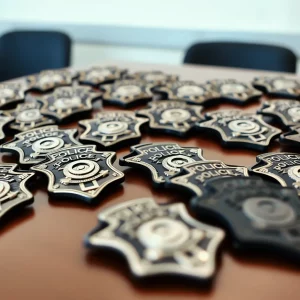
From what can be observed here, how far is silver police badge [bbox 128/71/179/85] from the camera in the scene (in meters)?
0.87

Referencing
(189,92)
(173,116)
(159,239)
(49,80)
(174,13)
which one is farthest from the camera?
(174,13)

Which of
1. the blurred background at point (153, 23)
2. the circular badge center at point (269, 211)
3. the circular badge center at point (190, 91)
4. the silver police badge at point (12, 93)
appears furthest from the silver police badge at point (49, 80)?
the blurred background at point (153, 23)

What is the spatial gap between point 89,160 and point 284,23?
123cm

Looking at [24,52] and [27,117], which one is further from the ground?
[27,117]

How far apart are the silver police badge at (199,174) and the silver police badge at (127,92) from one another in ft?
1.01

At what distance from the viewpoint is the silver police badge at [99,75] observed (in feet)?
2.88

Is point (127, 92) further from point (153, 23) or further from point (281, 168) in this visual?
point (153, 23)

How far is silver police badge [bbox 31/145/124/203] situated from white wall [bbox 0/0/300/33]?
3.89 feet

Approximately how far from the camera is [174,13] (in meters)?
1.59

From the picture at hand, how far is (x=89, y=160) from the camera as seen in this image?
48 centimetres

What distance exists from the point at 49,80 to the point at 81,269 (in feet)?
2.02

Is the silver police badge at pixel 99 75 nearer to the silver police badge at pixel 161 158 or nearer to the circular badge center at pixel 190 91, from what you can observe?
the circular badge center at pixel 190 91

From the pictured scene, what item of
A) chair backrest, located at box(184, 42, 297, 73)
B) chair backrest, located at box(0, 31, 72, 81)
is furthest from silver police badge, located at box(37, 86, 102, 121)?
chair backrest, located at box(0, 31, 72, 81)

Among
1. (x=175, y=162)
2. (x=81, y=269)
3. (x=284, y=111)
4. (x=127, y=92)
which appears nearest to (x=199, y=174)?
(x=175, y=162)
